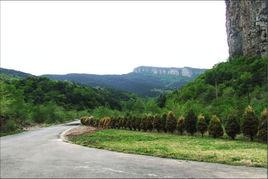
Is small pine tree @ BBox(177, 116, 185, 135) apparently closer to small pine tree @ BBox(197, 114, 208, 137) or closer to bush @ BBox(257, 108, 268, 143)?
small pine tree @ BBox(197, 114, 208, 137)

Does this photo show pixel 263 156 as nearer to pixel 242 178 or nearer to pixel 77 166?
pixel 242 178

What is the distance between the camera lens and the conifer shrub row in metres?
26.7

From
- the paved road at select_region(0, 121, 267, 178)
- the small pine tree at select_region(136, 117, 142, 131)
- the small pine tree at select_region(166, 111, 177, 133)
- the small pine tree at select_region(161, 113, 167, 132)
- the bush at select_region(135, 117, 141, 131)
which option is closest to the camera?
the paved road at select_region(0, 121, 267, 178)

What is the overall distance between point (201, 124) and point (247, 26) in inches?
2208

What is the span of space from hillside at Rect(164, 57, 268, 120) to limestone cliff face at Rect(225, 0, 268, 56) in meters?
2.36

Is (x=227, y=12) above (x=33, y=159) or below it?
above

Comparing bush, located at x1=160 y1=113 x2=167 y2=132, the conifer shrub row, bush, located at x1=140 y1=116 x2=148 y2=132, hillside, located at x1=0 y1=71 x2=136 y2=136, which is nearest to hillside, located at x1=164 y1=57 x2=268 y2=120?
the conifer shrub row

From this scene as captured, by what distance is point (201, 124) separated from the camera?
105ft

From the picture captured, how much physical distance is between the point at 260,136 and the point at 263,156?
779 centimetres

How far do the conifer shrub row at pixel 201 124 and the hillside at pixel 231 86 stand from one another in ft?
70.6

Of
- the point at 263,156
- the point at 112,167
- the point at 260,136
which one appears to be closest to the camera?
the point at 112,167

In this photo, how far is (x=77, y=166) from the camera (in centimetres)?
1638

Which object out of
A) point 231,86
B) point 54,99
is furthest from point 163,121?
point 54,99

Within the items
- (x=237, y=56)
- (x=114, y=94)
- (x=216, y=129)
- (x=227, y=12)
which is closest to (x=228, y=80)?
(x=237, y=56)
